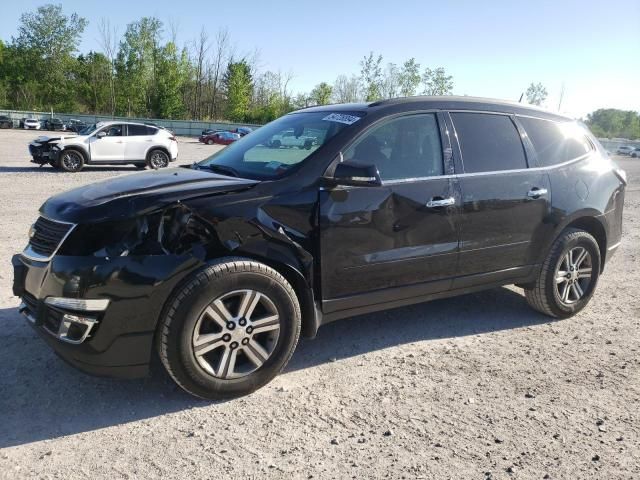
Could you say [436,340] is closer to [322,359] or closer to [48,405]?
[322,359]

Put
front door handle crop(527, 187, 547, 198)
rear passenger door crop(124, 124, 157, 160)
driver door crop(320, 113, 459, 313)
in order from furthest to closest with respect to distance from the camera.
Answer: rear passenger door crop(124, 124, 157, 160) → front door handle crop(527, 187, 547, 198) → driver door crop(320, 113, 459, 313)

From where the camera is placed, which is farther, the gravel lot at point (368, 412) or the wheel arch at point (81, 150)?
the wheel arch at point (81, 150)

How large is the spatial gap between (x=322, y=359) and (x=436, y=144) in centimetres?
180

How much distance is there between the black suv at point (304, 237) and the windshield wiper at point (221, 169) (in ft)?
0.06

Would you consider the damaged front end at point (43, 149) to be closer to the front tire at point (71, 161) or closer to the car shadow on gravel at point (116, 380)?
the front tire at point (71, 161)

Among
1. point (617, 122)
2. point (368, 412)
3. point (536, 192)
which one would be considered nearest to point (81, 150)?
point (536, 192)

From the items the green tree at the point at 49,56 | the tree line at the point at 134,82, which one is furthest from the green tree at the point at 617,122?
the green tree at the point at 49,56

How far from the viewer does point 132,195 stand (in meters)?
2.99

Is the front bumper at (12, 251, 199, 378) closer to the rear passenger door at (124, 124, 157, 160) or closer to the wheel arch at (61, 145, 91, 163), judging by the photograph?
the wheel arch at (61, 145, 91, 163)

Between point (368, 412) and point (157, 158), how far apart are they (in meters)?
16.9

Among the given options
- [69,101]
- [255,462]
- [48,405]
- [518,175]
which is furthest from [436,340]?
[69,101]

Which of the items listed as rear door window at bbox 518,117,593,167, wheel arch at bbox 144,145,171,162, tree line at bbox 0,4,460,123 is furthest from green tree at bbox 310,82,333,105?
rear door window at bbox 518,117,593,167

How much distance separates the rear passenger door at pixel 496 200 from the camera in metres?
3.93

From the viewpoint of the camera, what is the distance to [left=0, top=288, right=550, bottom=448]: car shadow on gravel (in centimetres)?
285
